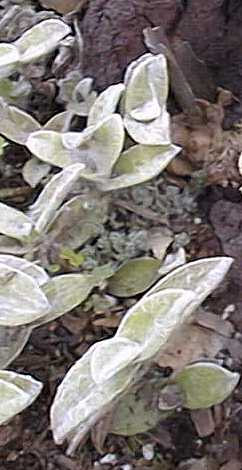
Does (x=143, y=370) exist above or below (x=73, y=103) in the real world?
below

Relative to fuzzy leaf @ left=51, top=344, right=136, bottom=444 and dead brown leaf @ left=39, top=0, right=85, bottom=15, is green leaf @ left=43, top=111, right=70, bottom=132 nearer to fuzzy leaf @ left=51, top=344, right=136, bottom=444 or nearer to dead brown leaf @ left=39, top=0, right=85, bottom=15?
dead brown leaf @ left=39, top=0, right=85, bottom=15

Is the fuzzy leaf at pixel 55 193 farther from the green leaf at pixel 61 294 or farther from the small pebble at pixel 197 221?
the small pebble at pixel 197 221

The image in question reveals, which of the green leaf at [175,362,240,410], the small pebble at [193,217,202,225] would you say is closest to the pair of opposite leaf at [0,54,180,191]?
the small pebble at [193,217,202,225]

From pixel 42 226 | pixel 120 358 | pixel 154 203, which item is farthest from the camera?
pixel 154 203

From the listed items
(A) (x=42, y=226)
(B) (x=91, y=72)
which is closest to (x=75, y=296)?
(A) (x=42, y=226)

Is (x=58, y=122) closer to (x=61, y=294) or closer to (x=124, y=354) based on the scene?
(x=61, y=294)

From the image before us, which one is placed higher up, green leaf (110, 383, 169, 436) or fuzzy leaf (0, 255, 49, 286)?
fuzzy leaf (0, 255, 49, 286)

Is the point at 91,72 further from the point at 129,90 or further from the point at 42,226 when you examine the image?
the point at 42,226
